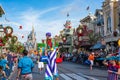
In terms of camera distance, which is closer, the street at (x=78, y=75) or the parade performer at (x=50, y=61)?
the parade performer at (x=50, y=61)

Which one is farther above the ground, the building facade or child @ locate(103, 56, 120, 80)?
the building facade

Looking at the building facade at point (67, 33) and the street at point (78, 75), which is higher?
the building facade at point (67, 33)

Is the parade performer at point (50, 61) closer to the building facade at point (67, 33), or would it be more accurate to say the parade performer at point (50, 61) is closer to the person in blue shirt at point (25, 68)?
the person in blue shirt at point (25, 68)

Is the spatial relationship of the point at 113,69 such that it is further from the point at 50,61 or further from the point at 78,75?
the point at 78,75

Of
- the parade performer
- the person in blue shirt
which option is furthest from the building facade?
the person in blue shirt

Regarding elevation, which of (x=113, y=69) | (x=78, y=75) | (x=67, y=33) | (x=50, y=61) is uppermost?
(x=67, y=33)

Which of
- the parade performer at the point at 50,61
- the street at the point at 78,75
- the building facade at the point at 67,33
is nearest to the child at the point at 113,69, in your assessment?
the parade performer at the point at 50,61

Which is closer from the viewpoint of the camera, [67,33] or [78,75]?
[78,75]

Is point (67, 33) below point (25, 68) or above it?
above

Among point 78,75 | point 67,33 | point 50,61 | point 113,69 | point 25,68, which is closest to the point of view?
point 25,68

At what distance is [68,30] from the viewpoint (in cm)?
12294

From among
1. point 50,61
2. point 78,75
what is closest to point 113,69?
point 50,61

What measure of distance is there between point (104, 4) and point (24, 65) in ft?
162

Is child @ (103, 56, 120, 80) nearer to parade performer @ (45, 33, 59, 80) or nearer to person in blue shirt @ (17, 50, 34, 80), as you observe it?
parade performer @ (45, 33, 59, 80)
